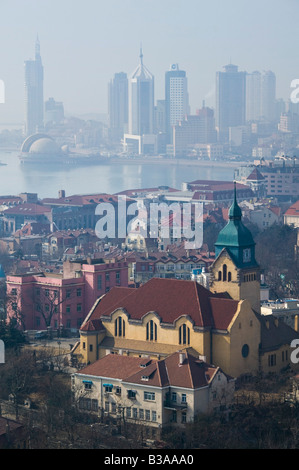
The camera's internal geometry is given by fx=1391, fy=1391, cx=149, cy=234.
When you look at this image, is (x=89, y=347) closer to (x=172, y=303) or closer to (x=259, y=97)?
(x=172, y=303)

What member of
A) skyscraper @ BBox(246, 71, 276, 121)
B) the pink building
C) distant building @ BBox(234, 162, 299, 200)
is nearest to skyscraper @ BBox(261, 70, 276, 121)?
skyscraper @ BBox(246, 71, 276, 121)

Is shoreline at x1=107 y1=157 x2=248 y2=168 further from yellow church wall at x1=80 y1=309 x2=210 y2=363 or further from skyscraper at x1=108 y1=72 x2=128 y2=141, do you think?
yellow church wall at x1=80 y1=309 x2=210 y2=363

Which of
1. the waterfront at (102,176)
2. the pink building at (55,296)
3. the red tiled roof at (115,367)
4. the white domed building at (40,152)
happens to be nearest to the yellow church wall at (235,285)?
the red tiled roof at (115,367)

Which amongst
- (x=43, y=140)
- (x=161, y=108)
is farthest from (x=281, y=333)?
(x=161, y=108)

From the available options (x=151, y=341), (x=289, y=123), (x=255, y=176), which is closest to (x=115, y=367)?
(x=151, y=341)

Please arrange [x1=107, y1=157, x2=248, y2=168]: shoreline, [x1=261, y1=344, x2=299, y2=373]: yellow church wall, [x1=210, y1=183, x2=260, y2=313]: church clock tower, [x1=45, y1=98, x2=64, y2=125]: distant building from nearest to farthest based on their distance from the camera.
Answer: [x1=261, y1=344, x2=299, y2=373]: yellow church wall
[x1=210, y1=183, x2=260, y2=313]: church clock tower
[x1=107, y1=157, x2=248, y2=168]: shoreline
[x1=45, y1=98, x2=64, y2=125]: distant building
